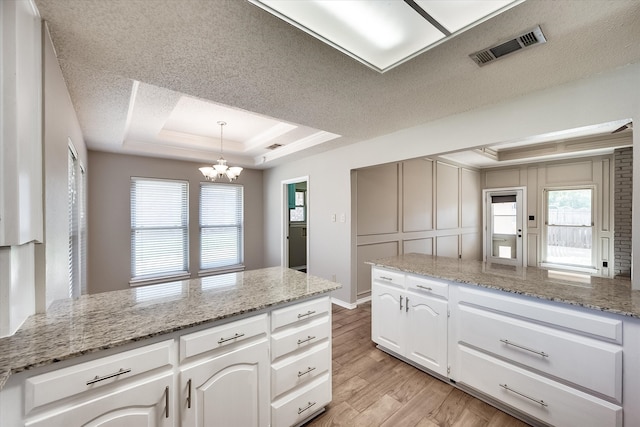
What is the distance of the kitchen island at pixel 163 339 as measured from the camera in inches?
38.3

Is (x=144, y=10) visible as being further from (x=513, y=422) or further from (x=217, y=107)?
(x=513, y=422)

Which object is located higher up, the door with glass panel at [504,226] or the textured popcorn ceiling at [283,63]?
the textured popcorn ceiling at [283,63]

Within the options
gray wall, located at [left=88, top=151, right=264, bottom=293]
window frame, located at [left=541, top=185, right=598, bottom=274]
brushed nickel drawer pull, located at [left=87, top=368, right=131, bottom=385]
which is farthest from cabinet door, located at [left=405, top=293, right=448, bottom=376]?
window frame, located at [left=541, top=185, right=598, bottom=274]

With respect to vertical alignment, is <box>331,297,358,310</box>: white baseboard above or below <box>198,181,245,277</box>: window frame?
below

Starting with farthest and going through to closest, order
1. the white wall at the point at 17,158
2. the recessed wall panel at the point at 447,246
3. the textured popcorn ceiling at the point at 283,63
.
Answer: the recessed wall panel at the point at 447,246 → the textured popcorn ceiling at the point at 283,63 → the white wall at the point at 17,158

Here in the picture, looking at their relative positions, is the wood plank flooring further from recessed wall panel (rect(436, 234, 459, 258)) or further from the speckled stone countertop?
recessed wall panel (rect(436, 234, 459, 258))

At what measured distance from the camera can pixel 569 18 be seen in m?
1.34

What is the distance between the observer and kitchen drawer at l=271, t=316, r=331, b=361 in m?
1.58

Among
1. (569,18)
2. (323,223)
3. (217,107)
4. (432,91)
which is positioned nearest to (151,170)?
(217,107)

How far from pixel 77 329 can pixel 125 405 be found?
1.35 feet

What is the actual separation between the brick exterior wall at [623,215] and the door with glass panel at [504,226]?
6.20ft

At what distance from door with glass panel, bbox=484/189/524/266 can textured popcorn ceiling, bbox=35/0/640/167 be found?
467 centimetres

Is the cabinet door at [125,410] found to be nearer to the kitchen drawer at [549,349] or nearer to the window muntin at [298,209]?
the kitchen drawer at [549,349]

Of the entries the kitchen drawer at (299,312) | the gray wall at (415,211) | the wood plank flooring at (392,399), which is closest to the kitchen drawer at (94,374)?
the kitchen drawer at (299,312)
